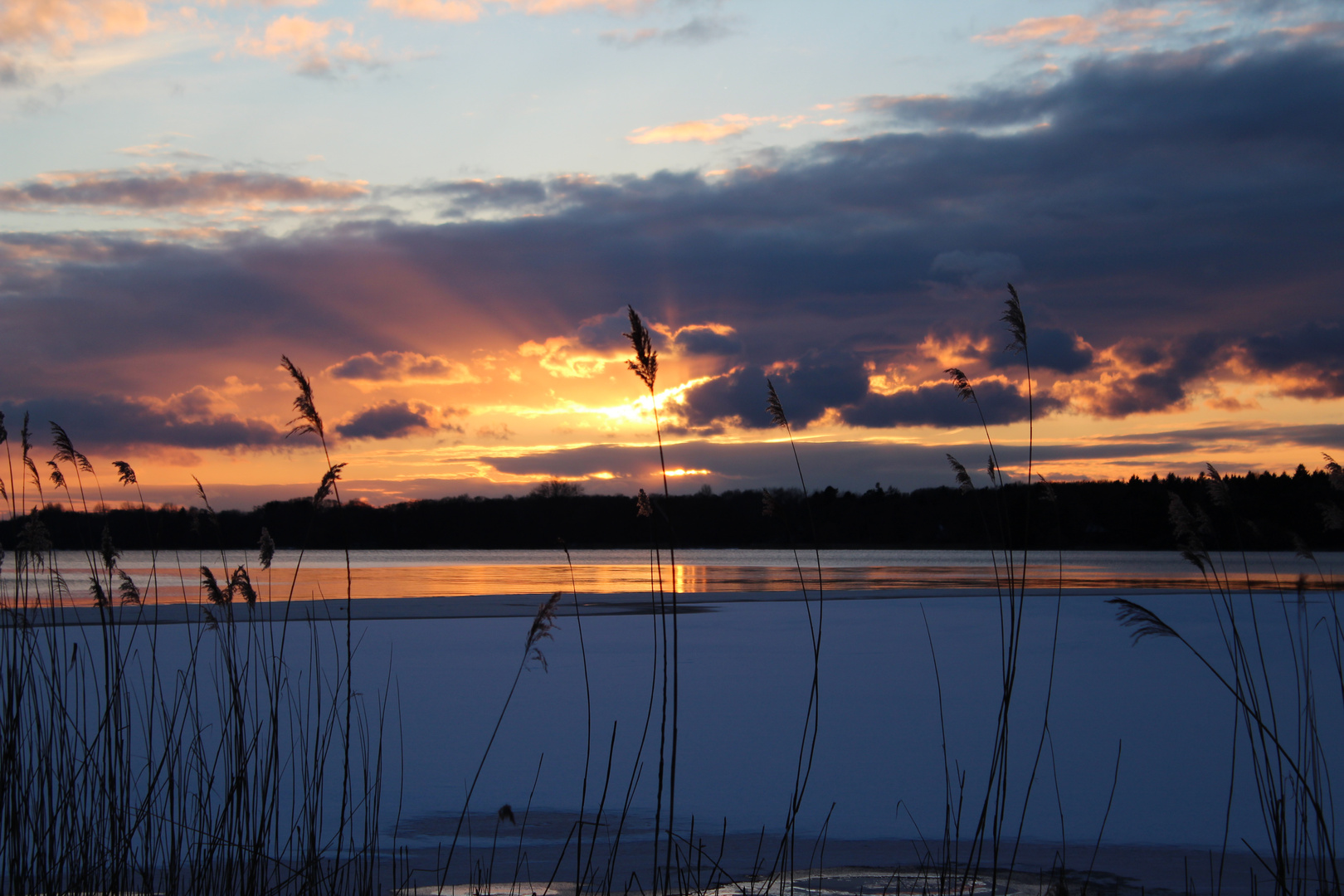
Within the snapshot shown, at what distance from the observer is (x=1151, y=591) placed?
22062mm

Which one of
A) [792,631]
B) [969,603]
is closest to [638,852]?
[792,631]

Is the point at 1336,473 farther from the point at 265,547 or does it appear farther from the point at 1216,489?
the point at 265,547

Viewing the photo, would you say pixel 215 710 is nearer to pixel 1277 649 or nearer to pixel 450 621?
pixel 450 621

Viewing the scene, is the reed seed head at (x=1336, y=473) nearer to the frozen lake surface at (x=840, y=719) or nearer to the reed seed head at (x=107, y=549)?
the frozen lake surface at (x=840, y=719)

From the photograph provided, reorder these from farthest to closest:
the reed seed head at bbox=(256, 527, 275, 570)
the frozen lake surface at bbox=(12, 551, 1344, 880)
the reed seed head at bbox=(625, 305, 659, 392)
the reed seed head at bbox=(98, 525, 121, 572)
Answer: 1. the frozen lake surface at bbox=(12, 551, 1344, 880)
2. the reed seed head at bbox=(98, 525, 121, 572)
3. the reed seed head at bbox=(256, 527, 275, 570)
4. the reed seed head at bbox=(625, 305, 659, 392)

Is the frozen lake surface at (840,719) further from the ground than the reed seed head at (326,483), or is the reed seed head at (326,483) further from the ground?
the reed seed head at (326,483)

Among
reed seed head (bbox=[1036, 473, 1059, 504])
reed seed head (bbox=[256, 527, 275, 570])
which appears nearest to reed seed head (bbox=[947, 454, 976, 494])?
reed seed head (bbox=[1036, 473, 1059, 504])

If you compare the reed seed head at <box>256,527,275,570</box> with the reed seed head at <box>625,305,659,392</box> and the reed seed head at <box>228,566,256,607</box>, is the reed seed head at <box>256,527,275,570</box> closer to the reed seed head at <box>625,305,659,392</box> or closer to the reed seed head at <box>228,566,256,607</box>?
the reed seed head at <box>228,566,256,607</box>

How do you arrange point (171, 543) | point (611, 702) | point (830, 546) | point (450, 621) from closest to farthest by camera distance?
point (171, 543)
point (611, 702)
point (450, 621)
point (830, 546)

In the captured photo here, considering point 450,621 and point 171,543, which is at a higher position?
point 171,543

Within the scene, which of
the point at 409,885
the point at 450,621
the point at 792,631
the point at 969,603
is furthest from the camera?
the point at 969,603

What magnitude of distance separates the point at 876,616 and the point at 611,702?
8.82 metres

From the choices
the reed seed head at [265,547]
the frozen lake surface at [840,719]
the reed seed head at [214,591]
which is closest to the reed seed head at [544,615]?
the frozen lake surface at [840,719]

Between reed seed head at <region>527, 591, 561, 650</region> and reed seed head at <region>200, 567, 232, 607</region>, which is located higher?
reed seed head at <region>200, 567, 232, 607</region>
